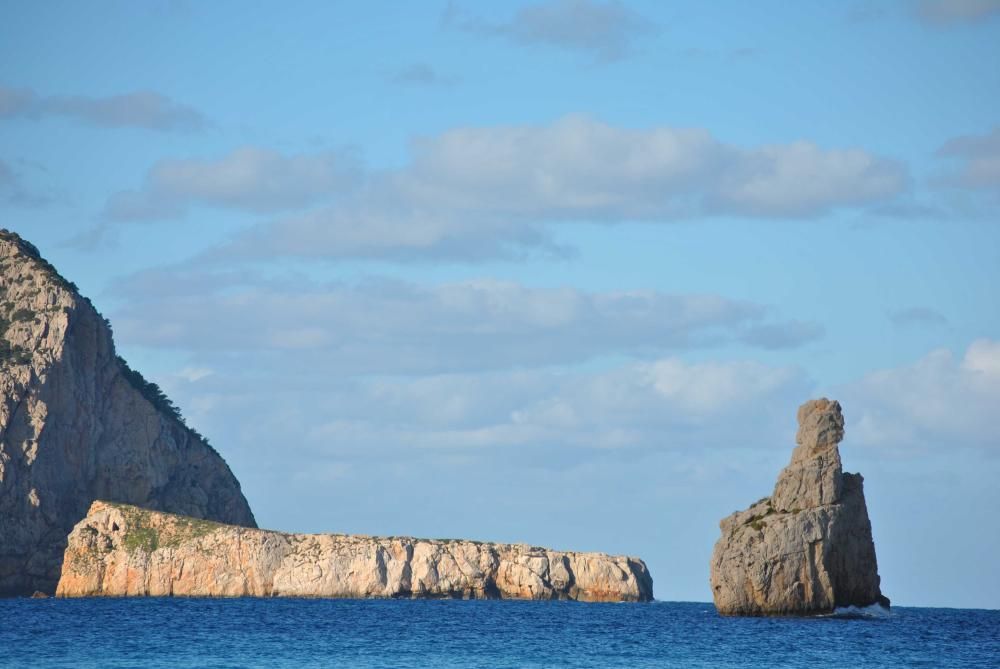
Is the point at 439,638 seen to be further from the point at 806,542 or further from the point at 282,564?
the point at 282,564

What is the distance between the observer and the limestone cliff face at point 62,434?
134875mm

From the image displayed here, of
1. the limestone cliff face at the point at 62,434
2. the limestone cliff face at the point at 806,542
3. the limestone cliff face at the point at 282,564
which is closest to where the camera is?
the limestone cliff face at the point at 806,542

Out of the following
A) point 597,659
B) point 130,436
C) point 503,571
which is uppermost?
point 130,436

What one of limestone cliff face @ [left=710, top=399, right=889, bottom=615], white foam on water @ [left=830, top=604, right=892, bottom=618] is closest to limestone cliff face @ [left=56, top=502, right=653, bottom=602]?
limestone cliff face @ [left=710, top=399, right=889, bottom=615]

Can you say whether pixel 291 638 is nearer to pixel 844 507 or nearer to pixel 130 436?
pixel 844 507

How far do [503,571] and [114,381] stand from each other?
4810cm

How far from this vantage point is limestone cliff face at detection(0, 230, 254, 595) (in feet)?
443

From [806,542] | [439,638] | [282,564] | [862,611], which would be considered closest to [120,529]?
[282,564]

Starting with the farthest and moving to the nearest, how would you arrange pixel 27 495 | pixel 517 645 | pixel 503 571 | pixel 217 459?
pixel 217 459
pixel 503 571
pixel 27 495
pixel 517 645

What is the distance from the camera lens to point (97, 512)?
443 feet

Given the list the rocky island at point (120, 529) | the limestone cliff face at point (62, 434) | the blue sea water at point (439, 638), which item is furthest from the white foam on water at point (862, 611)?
the limestone cliff face at point (62, 434)

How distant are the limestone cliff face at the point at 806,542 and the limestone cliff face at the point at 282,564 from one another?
34.3m

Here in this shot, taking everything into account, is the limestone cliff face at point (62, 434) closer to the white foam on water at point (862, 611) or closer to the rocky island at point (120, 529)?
the rocky island at point (120, 529)

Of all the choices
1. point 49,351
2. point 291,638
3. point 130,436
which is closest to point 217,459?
point 130,436
